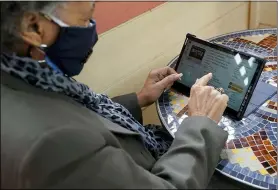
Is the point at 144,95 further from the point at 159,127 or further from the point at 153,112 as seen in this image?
the point at 153,112

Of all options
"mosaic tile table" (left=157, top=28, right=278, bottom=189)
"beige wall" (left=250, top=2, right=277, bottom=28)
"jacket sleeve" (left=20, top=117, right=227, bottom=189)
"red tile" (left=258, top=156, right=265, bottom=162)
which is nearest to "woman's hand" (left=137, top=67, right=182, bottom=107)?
"mosaic tile table" (left=157, top=28, right=278, bottom=189)

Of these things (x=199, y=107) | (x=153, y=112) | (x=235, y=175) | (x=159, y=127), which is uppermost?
(x=199, y=107)

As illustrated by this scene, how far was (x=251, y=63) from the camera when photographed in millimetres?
1142

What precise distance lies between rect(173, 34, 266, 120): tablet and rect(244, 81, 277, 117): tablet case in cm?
6

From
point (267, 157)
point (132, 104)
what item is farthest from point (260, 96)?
point (132, 104)

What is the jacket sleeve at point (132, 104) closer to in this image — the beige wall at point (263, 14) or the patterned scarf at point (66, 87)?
the patterned scarf at point (66, 87)

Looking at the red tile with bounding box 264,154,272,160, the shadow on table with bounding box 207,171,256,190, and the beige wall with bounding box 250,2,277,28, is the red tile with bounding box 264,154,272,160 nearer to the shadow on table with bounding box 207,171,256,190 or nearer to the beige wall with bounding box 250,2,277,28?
the shadow on table with bounding box 207,171,256,190

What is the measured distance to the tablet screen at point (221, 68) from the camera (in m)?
1.16

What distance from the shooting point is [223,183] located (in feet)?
3.67

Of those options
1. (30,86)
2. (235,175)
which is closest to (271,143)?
(235,175)

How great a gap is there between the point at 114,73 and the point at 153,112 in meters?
0.33

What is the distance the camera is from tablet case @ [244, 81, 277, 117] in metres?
1.21

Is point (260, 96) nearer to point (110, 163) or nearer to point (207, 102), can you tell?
point (207, 102)

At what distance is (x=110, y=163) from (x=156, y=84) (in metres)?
0.59
